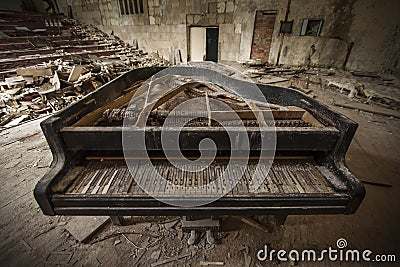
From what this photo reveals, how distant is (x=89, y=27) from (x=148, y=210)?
559 inches

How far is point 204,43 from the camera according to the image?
9.95 metres

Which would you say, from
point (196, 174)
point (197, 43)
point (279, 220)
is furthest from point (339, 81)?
point (196, 174)

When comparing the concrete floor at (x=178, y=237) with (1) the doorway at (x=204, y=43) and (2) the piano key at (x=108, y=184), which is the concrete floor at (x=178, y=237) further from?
(1) the doorway at (x=204, y=43)

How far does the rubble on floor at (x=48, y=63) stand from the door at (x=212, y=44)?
2.45 meters

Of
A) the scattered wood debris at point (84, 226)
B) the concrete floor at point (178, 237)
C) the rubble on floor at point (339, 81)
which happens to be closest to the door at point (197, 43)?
the rubble on floor at point (339, 81)

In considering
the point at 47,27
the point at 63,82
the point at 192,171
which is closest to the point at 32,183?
the point at 192,171

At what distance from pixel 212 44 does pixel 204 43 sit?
41cm

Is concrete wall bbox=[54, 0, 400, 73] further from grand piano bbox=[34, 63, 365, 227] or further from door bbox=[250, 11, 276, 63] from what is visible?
grand piano bbox=[34, 63, 365, 227]

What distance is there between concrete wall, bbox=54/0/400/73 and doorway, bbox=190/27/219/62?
14.2 inches

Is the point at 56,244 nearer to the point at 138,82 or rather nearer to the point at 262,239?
the point at 262,239

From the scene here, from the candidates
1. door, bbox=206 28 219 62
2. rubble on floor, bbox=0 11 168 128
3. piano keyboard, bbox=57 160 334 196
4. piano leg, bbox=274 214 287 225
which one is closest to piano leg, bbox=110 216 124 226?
piano keyboard, bbox=57 160 334 196

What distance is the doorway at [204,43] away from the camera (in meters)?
9.66

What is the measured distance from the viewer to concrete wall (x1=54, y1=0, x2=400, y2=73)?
260 inches

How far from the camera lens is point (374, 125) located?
4.13 m
